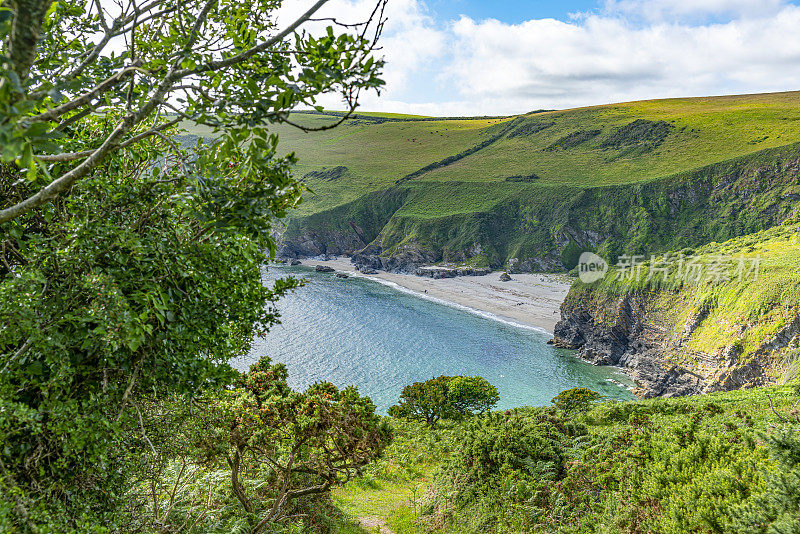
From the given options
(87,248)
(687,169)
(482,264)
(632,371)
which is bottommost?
(632,371)

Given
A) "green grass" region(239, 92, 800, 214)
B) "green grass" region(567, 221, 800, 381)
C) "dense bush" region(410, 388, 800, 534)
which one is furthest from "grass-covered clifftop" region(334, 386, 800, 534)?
"green grass" region(239, 92, 800, 214)

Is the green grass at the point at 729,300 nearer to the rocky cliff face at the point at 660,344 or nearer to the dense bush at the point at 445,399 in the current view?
the rocky cliff face at the point at 660,344

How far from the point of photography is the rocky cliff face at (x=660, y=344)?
37.4m

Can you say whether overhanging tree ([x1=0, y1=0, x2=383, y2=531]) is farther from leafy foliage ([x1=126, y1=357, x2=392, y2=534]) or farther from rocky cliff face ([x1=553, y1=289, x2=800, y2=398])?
rocky cliff face ([x1=553, y1=289, x2=800, y2=398])

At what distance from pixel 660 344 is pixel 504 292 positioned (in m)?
37.2

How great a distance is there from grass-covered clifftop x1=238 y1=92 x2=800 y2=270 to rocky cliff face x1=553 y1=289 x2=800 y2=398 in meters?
44.4

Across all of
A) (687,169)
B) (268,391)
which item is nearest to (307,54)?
(268,391)

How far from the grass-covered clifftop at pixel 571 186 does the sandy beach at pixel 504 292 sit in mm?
10038

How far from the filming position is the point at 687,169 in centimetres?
10050

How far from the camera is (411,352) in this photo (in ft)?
184

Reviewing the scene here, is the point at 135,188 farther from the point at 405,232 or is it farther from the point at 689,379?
the point at 405,232

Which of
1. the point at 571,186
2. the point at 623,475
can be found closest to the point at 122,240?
the point at 623,475

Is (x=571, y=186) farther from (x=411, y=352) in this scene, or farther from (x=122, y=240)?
(x=122, y=240)

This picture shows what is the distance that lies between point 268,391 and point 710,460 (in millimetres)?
8768
